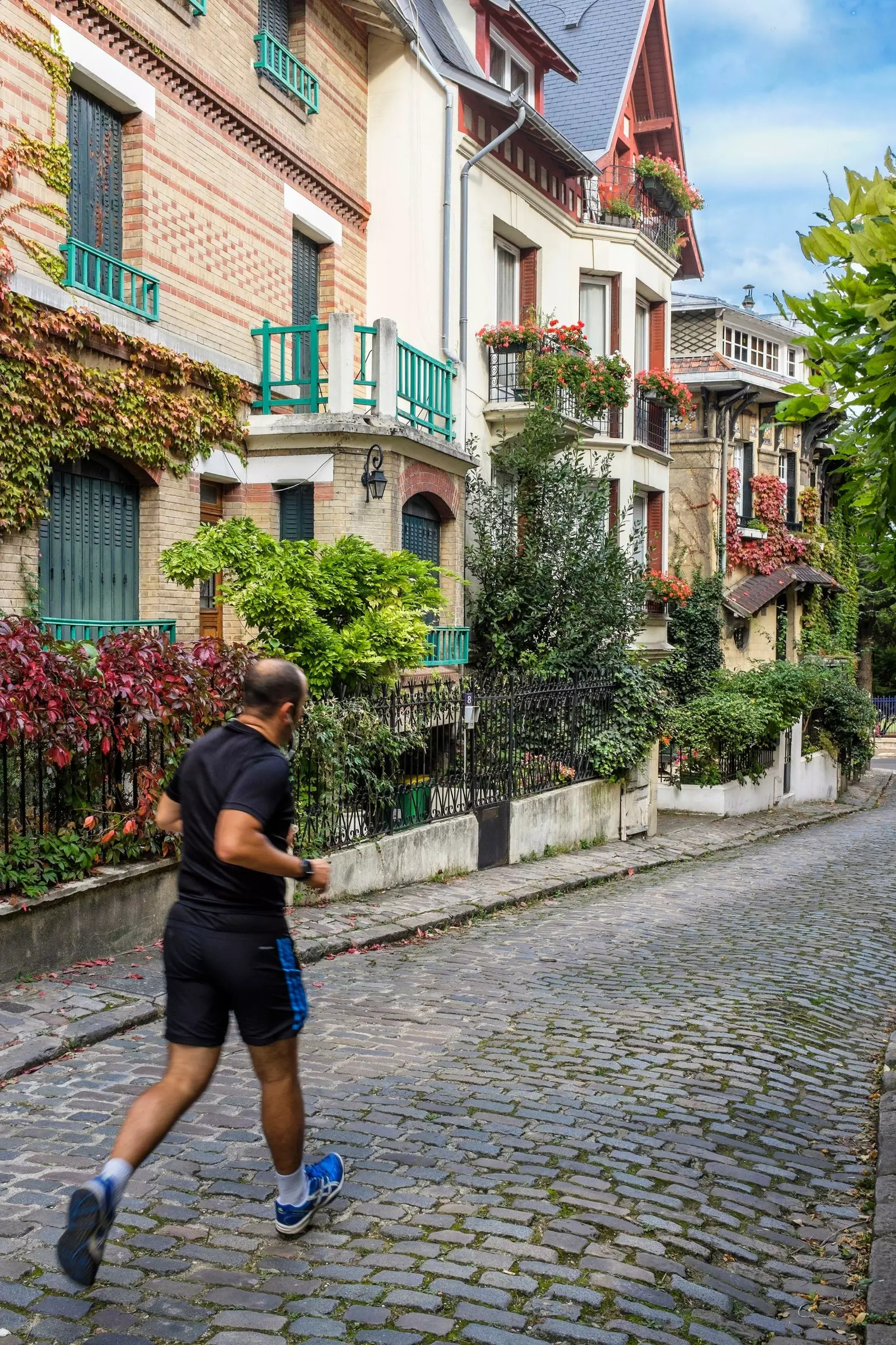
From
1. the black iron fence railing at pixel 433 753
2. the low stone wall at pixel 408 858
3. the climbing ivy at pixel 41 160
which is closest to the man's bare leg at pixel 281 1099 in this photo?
the black iron fence railing at pixel 433 753

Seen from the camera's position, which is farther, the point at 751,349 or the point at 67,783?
the point at 751,349

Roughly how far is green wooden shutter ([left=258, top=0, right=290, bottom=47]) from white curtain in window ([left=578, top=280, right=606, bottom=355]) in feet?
27.7

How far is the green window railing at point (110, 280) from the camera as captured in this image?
37.5ft

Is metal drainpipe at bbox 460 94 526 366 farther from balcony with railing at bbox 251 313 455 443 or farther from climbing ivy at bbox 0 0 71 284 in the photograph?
climbing ivy at bbox 0 0 71 284

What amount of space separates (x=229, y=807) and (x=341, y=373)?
11253mm

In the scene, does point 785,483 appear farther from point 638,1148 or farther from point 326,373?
point 638,1148

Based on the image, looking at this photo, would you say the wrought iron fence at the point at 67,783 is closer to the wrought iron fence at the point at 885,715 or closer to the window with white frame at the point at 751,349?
the window with white frame at the point at 751,349

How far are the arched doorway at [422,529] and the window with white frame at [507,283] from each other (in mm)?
4811

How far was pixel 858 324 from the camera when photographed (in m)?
4.66

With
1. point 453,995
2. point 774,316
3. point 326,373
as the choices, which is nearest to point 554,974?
point 453,995

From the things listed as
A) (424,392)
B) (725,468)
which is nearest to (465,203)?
(424,392)

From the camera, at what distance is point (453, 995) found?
757cm

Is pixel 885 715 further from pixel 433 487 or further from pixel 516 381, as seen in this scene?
pixel 433 487

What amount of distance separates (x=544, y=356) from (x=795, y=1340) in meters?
16.1
